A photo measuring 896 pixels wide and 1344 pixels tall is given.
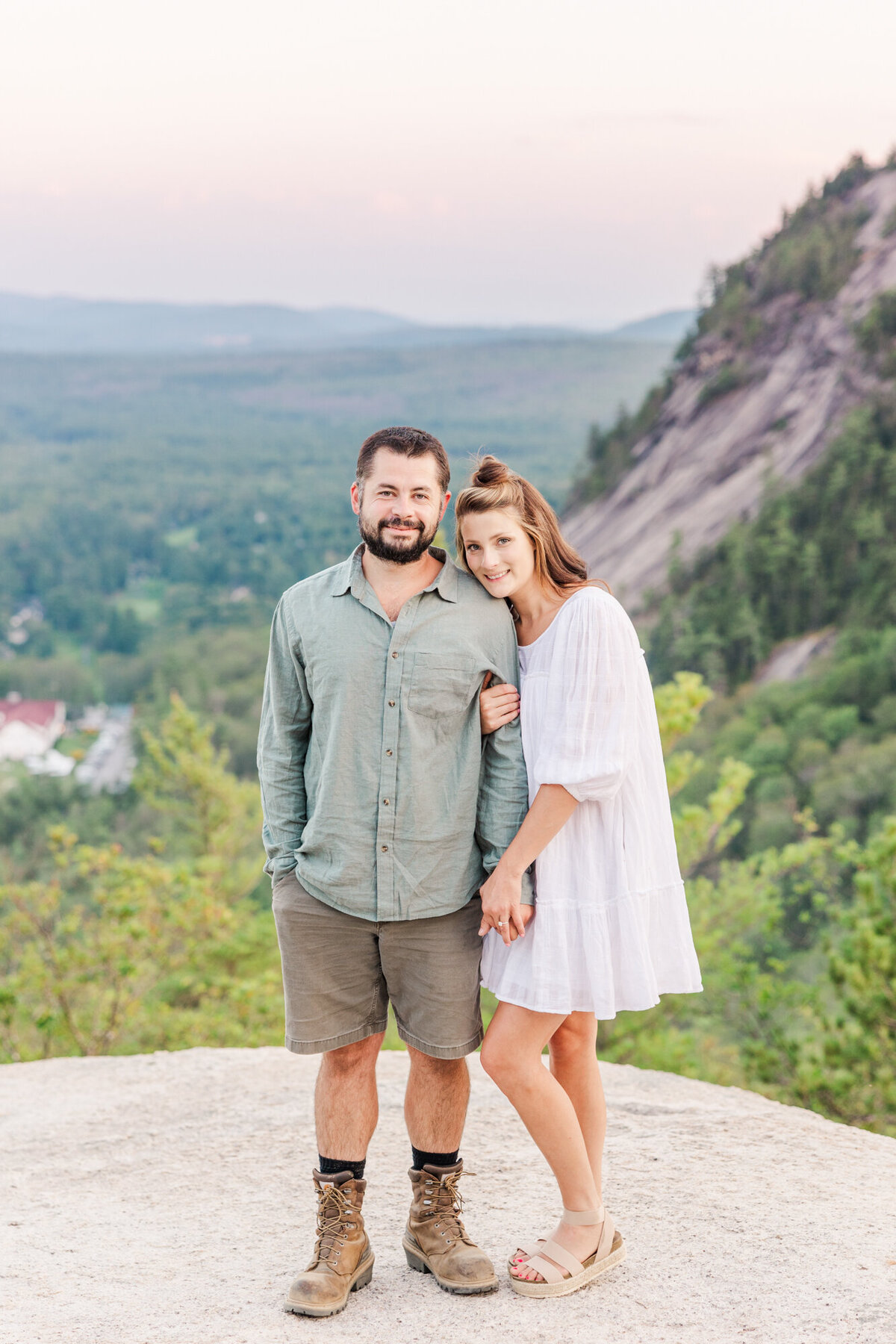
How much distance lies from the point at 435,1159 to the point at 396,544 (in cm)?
181

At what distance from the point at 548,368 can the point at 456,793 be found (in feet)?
531

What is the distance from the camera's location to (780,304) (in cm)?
4675

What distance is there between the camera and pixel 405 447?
295cm

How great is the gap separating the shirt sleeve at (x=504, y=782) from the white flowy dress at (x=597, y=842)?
0.03m

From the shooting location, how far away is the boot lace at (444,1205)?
129 inches

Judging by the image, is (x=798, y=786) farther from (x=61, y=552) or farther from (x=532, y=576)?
(x=61, y=552)

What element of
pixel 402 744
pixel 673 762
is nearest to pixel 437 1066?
pixel 402 744

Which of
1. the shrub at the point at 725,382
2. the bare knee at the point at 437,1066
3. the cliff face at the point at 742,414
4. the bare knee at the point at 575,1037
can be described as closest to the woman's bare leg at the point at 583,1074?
the bare knee at the point at 575,1037

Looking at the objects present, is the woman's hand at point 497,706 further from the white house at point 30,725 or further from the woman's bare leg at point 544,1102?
the white house at point 30,725

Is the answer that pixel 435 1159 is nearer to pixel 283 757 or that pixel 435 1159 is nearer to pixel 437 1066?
pixel 437 1066

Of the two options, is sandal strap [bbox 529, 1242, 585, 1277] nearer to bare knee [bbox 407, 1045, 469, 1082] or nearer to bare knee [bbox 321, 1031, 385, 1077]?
bare knee [bbox 407, 1045, 469, 1082]

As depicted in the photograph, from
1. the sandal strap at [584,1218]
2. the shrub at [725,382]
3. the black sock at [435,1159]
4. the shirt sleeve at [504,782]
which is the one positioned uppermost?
the shrub at [725,382]

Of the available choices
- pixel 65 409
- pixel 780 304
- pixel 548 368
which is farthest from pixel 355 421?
pixel 780 304

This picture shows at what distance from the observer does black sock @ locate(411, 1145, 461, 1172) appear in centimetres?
328
